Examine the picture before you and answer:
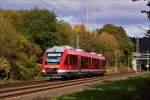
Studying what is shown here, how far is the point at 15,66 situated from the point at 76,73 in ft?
21.9

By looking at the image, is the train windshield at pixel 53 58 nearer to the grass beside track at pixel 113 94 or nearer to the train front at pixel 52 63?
the train front at pixel 52 63

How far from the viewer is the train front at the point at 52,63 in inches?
1853

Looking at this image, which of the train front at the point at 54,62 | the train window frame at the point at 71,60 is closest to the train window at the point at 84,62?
the train window frame at the point at 71,60

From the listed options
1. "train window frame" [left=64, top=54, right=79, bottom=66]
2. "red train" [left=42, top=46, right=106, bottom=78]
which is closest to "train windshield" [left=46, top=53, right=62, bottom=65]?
"red train" [left=42, top=46, right=106, bottom=78]

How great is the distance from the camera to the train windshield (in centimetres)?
4738

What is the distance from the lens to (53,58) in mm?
47781

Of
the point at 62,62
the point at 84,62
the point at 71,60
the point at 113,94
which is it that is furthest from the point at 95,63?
the point at 113,94

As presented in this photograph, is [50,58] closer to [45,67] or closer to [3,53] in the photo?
[45,67]

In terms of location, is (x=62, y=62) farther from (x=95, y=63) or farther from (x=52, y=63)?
(x=95, y=63)

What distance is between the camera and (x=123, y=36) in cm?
15162

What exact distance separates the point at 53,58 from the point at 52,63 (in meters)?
0.60

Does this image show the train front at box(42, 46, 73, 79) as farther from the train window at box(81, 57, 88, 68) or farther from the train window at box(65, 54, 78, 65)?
the train window at box(81, 57, 88, 68)

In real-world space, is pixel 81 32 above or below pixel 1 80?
above

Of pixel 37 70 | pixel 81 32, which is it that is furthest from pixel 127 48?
pixel 37 70
